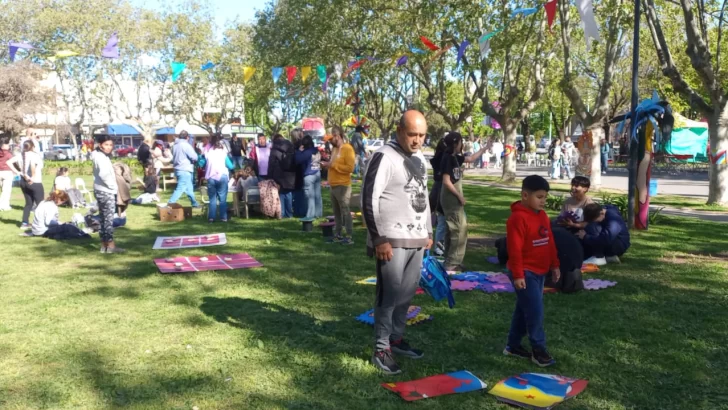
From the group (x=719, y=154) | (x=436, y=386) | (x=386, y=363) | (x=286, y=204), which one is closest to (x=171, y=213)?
(x=286, y=204)

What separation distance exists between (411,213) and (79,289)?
4.51m

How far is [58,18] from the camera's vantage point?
3512 cm

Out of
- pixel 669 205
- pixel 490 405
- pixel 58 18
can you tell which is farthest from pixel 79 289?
pixel 58 18

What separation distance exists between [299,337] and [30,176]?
8758 millimetres

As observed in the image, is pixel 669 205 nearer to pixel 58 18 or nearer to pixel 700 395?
pixel 700 395

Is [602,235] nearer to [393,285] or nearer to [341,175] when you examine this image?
[341,175]

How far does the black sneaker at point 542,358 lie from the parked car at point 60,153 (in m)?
55.3

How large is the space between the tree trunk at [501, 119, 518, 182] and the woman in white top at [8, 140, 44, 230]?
15.7 meters

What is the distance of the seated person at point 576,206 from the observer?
25.7ft

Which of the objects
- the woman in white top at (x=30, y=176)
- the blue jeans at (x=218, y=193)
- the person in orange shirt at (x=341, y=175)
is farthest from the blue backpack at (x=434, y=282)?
the woman in white top at (x=30, y=176)

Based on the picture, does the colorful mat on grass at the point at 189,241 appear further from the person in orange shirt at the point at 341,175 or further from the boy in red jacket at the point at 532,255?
the boy in red jacket at the point at 532,255

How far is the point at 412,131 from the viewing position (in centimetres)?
434

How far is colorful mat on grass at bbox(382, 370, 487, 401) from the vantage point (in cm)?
407

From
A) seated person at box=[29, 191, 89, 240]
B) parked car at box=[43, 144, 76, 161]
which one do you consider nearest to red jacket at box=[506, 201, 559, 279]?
seated person at box=[29, 191, 89, 240]
